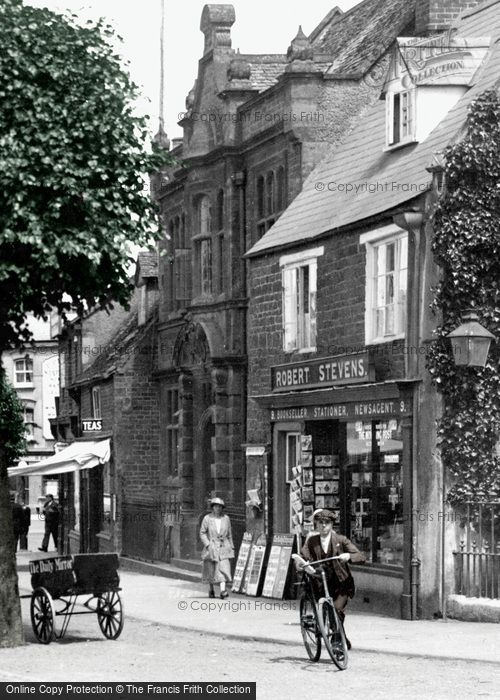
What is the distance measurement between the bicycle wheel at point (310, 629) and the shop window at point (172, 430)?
2090cm

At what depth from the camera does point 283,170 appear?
30125mm

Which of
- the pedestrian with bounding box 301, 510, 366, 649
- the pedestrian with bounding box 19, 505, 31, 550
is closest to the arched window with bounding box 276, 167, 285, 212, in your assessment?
the pedestrian with bounding box 301, 510, 366, 649

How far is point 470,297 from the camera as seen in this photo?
2144 centimetres

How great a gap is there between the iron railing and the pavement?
1.75 feet

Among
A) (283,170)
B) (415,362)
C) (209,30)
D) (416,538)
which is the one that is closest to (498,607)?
(416,538)

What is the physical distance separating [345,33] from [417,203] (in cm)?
1376

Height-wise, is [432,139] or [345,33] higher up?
[345,33]

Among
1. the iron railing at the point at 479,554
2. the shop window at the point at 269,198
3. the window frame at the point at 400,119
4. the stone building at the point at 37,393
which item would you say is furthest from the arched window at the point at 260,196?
the stone building at the point at 37,393

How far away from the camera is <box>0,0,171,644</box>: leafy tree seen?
710 inches

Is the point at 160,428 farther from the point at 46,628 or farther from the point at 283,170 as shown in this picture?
the point at 46,628

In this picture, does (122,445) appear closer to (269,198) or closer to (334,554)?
(269,198)

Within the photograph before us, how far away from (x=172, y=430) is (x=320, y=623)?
22.4 meters

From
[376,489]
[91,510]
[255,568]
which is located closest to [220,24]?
[255,568]

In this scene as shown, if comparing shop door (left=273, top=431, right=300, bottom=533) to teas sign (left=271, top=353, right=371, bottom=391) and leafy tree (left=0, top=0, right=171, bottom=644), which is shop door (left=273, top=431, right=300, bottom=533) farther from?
leafy tree (left=0, top=0, right=171, bottom=644)
